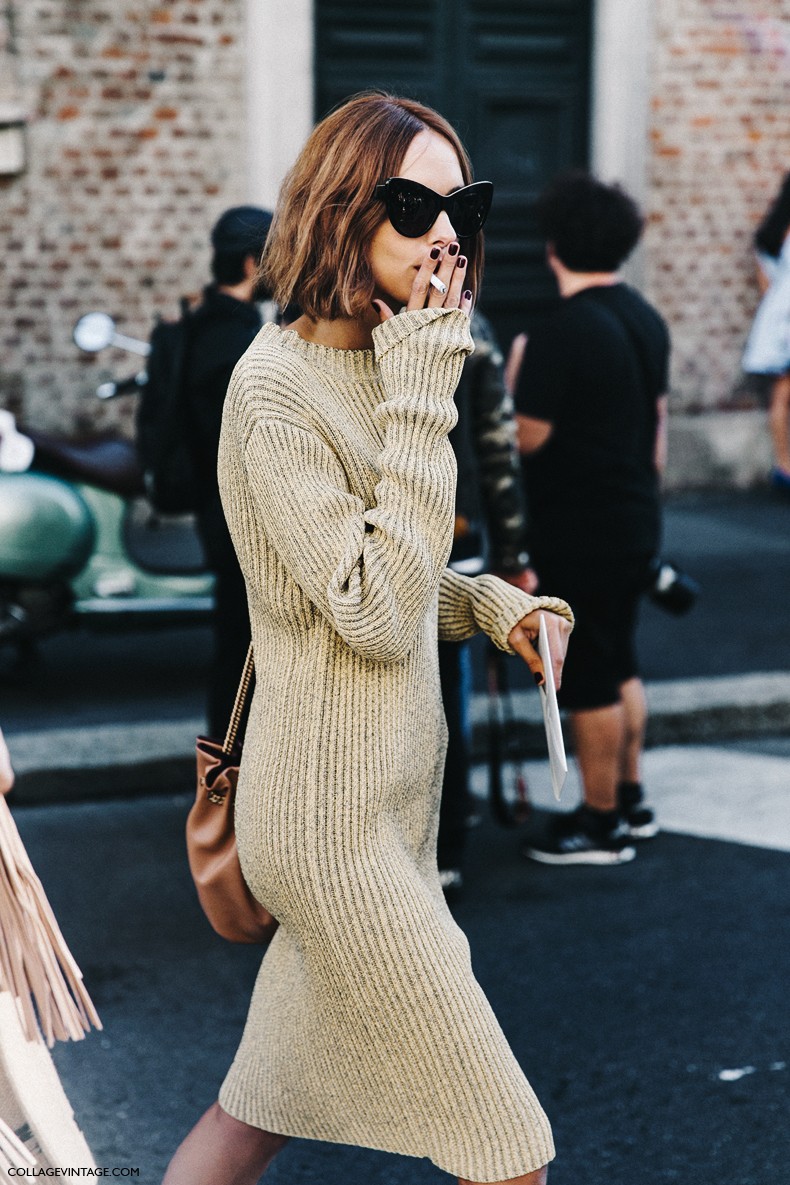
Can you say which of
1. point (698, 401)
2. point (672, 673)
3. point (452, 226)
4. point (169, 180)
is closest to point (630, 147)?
point (698, 401)

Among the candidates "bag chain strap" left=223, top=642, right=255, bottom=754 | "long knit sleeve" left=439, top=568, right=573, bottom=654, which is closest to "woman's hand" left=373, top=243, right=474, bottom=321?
"long knit sleeve" left=439, top=568, right=573, bottom=654

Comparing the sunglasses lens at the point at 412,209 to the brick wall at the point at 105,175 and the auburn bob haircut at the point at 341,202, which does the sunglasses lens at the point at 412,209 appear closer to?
the auburn bob haircut at the point at 341,202

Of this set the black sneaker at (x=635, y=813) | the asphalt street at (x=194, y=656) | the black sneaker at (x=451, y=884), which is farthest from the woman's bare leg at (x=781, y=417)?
the black sneaker at (x=451, y=884)

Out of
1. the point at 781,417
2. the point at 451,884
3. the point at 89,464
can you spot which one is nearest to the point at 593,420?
the point at 451,884

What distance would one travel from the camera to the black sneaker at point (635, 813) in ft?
16.4

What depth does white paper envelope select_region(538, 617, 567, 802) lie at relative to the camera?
2252 millimetres

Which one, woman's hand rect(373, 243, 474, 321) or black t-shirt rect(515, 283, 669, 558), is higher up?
woman's hand rect(373, 243, 474, 321)

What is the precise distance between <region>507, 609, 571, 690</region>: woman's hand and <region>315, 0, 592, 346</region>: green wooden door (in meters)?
8.30

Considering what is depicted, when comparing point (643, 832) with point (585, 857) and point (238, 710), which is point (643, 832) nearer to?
point (585, 857)

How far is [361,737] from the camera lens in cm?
219

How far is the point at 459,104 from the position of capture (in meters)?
10.5

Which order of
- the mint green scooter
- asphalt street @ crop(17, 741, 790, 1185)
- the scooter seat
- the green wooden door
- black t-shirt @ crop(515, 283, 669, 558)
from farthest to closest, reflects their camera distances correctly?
the green wooden door < the scooter seat < the mint green scooter < black t-shirt @ crop(515, 283, 669, 558) < asphalt street @ crop(17, 741, 790, 1185)

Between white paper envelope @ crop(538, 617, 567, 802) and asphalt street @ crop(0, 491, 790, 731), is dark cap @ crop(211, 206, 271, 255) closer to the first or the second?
asphalt street @ crop(0, 491, 790, 731)

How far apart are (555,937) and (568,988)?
32 cm
